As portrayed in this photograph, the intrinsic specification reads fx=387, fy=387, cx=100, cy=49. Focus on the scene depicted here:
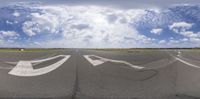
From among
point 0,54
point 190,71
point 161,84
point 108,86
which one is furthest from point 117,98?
point 0,54

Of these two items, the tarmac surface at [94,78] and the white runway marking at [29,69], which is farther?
the white runway marking at [29,69]

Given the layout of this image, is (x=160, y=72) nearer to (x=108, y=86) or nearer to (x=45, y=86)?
(x=108, y=86)

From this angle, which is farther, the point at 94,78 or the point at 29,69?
the point at 29,69

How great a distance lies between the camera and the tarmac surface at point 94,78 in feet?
36.8

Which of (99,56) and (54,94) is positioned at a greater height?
(99,56)

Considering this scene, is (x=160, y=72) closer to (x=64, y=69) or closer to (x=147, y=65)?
(x=147, y=65)

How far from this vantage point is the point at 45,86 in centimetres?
1121

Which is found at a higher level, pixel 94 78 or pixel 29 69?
pixel 29 69

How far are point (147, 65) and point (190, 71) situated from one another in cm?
143

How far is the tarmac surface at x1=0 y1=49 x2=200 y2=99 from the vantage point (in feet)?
36.8

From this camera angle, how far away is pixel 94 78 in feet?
37.3

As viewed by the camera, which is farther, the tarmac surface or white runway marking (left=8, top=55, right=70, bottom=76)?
white runway marking (left=8, top=55, right=70, bottom=76)

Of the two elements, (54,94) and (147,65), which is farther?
(147,65)

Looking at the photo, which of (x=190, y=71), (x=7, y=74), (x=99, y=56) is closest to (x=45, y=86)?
(x=7, y=74)
